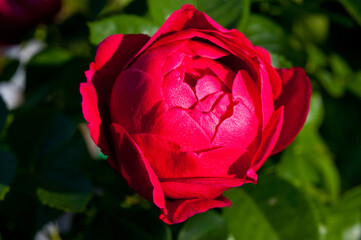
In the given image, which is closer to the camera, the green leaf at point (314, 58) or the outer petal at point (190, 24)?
the outer petal at point (190, 24)

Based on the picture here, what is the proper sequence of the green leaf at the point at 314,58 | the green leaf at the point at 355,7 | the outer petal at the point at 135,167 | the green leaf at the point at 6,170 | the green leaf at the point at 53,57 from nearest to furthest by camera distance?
the outer petal at the point at 135,167, the green leaf at the point at 6,170, the green leaf at the point at 355,7, the green leaf at the point at 53,57, the green leaf at the point at 314,58

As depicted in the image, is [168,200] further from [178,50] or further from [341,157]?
[341,157]

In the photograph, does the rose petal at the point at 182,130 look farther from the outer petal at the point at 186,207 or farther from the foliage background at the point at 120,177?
the foliage background at the point at 120,177

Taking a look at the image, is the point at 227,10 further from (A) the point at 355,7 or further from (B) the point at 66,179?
(B) the point at 66,179

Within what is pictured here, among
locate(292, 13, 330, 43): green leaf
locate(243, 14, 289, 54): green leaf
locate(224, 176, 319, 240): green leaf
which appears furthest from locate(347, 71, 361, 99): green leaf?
locate(224, 176, 319, 240): green leaf

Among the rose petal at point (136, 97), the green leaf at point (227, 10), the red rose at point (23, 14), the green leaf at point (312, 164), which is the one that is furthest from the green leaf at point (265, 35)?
the red rose at point (23, 14)

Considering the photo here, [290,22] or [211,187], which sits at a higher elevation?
[211,187]

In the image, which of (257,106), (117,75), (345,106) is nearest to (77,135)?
(117,75)
